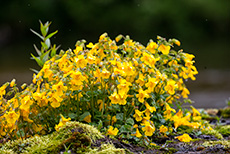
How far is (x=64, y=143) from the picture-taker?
4.16ft

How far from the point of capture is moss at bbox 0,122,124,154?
125cm

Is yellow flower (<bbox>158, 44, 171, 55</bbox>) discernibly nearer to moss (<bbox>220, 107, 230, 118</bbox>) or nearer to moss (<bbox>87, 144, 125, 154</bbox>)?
moss (<bbox>87, 144, 125, 154</bbox>)

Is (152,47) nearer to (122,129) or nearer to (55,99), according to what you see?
(122,129)

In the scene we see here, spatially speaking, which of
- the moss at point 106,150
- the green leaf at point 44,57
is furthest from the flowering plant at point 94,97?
the green leaf at point 44,57

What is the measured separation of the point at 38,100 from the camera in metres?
1.59

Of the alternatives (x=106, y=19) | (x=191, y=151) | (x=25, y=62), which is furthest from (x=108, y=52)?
(x=106, y=19)

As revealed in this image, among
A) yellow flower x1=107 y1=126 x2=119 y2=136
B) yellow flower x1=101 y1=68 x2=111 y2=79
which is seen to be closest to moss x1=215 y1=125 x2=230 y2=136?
yellow flower x1=107 y1=126 x2=119 y2=136

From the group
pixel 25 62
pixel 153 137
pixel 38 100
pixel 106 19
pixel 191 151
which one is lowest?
pixel 191 151

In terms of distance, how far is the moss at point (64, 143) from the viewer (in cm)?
125

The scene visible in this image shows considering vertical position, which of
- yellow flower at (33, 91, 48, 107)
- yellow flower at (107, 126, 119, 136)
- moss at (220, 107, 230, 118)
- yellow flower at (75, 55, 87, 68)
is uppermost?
moss at (220, 107, 230, 118)

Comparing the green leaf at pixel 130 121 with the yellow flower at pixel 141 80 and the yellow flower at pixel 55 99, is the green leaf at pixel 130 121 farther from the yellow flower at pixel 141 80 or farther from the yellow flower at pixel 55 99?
the yellow flower at pixel 55 99

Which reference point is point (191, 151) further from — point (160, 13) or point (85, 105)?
point (160, 13)

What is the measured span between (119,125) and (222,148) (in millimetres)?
513

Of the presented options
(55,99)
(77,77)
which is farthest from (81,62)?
(55,99)
